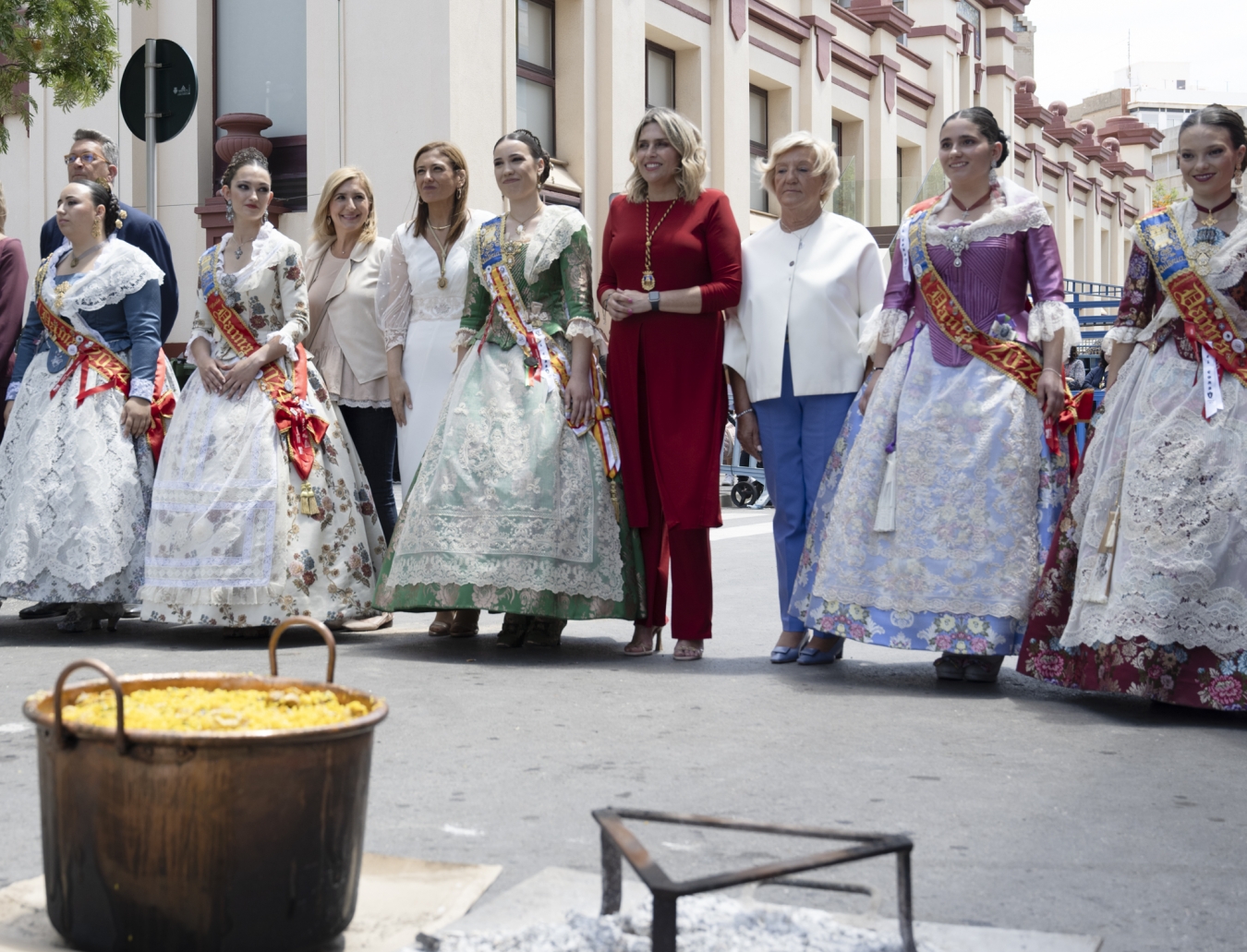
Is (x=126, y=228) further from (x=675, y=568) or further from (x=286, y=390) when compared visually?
(x=675, y=568)

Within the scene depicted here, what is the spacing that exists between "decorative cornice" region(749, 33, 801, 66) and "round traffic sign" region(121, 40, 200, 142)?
11869 mm

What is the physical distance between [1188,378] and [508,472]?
8.12ft

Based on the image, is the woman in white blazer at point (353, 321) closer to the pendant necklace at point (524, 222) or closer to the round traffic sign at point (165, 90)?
the pendant necklace at point (524, 222)

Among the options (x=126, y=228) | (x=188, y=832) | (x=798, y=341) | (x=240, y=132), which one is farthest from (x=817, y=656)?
(x=240, y=132)

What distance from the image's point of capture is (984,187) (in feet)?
18.0

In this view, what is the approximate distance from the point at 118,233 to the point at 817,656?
4.04 m

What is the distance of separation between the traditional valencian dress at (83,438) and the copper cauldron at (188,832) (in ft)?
13.3

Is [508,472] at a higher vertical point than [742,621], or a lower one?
higher

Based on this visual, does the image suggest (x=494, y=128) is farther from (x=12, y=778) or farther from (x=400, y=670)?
(x=12, y=778)

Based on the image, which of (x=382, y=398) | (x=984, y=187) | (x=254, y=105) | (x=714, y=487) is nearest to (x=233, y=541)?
(x=382, y=398)

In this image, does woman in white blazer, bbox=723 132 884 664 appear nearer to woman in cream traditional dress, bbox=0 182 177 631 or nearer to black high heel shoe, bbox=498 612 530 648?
black high heel shoe, bbox=498 612 530 648

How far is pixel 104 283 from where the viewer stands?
659 centimetres

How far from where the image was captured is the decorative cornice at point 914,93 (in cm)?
2410

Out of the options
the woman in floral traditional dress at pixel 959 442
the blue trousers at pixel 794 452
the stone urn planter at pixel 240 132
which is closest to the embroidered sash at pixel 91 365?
the blue trousers at pixel 794 452
